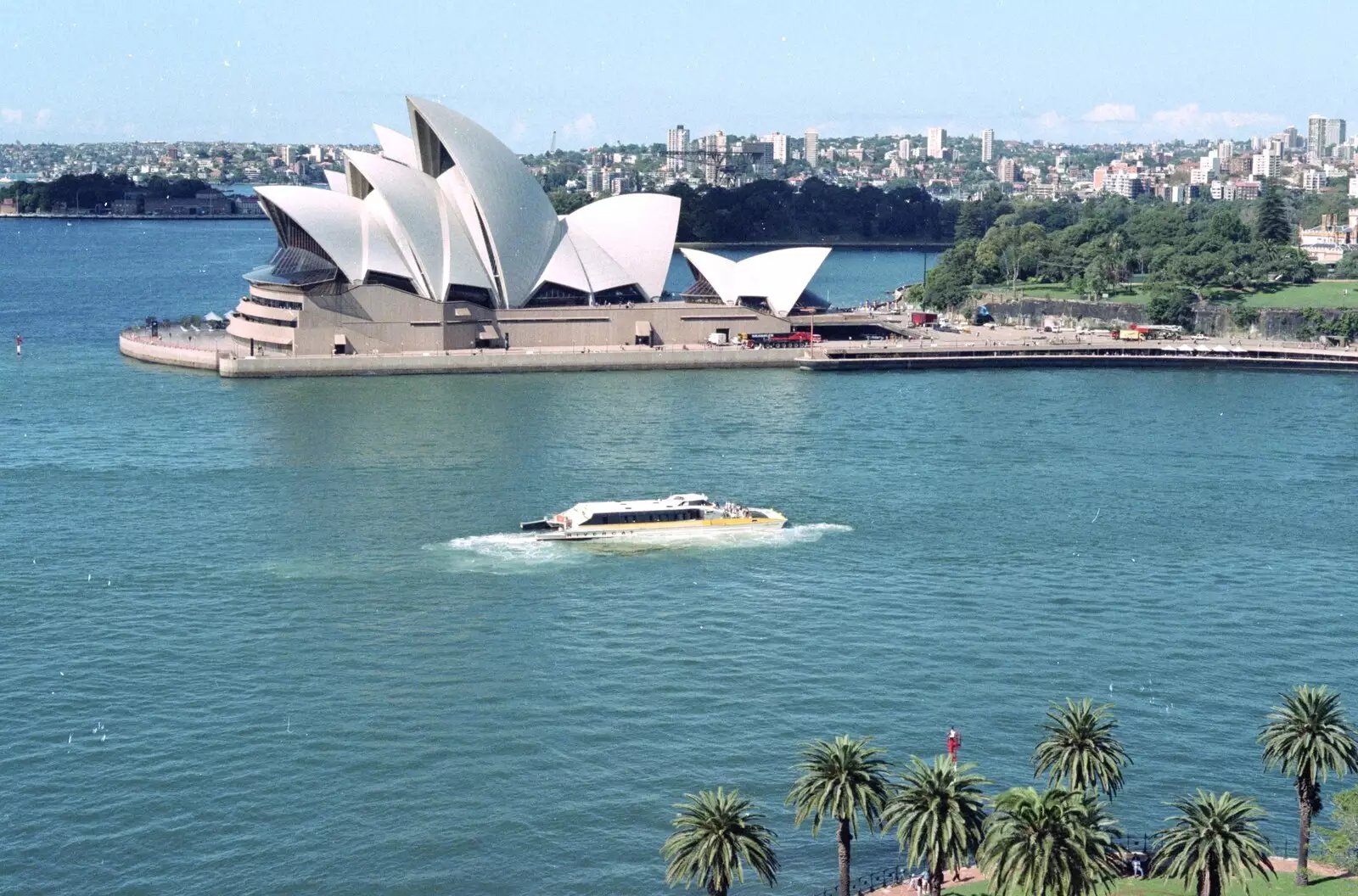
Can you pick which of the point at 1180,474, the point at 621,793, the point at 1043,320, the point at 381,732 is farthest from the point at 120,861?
the point at 1043,320

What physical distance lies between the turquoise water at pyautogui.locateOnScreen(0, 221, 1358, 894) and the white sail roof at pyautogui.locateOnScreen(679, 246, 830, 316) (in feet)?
55.4

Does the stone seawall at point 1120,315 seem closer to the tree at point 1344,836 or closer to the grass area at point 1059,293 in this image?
the grass area at point 1059,293

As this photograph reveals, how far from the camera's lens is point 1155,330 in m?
75.8

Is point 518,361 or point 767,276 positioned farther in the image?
point 767,276

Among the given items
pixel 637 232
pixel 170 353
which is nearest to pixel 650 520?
pixel 170 353

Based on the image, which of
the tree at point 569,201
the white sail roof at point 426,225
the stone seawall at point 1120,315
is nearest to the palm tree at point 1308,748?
the white sail roof at point 426,225

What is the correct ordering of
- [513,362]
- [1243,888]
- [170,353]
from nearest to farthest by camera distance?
[1243,888] → [513,362] → [170,353]

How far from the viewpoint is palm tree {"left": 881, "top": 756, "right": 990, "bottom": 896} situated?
19922 millimetres

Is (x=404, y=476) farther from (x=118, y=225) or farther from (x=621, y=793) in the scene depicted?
(x=118, y=225)

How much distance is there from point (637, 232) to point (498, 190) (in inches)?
308

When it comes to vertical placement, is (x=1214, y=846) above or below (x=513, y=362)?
below

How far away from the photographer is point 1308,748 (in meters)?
21.6

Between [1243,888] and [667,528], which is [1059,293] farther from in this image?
[1243,888]

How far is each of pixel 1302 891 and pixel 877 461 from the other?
2680 cm
